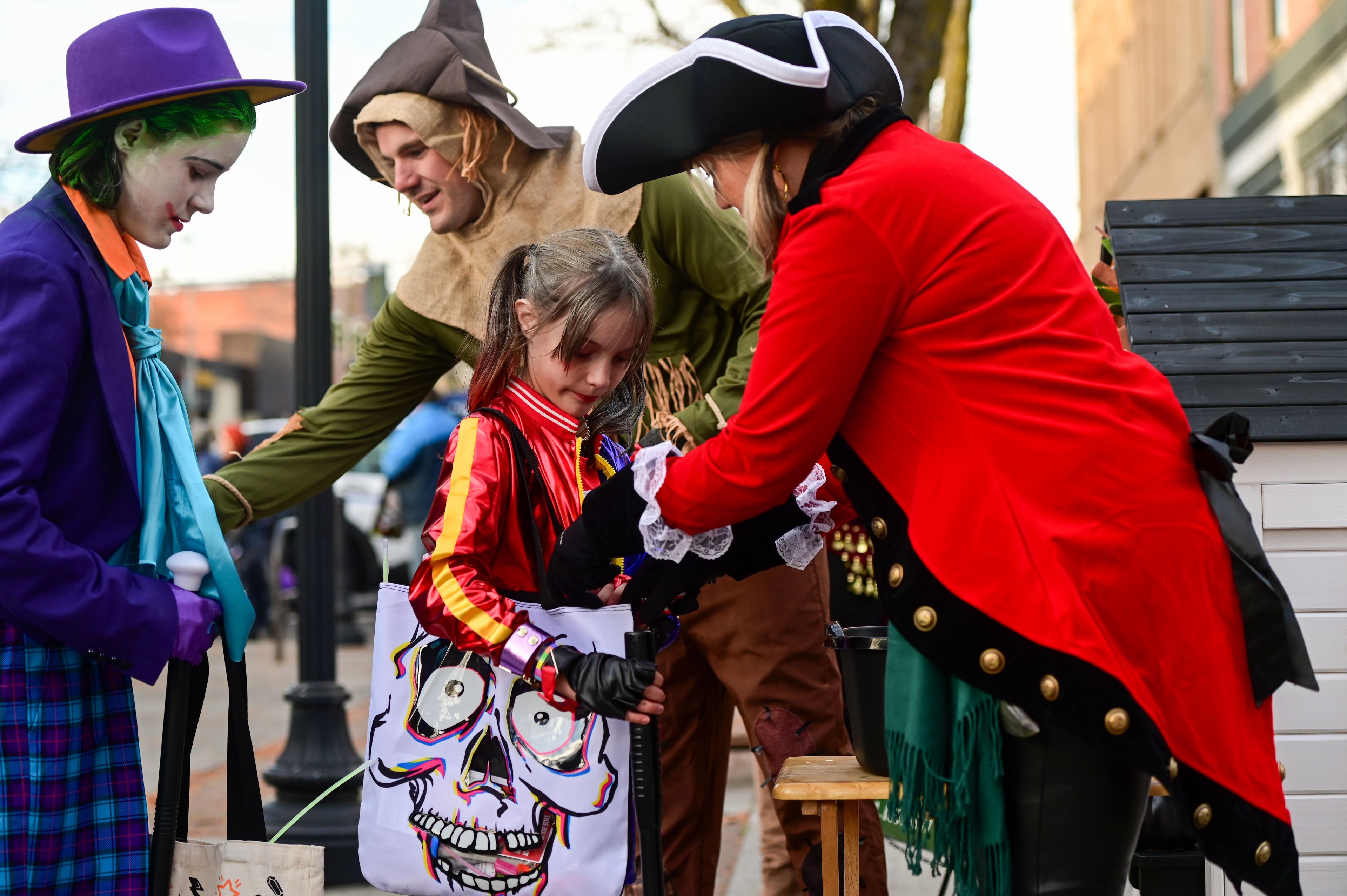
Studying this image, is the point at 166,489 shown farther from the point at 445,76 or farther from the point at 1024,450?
the point at 1024,450

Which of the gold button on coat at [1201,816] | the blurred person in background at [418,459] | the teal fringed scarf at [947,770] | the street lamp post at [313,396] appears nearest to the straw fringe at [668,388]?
the teal fringed scarf at [947,770]

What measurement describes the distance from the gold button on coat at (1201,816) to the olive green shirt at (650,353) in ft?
3.89

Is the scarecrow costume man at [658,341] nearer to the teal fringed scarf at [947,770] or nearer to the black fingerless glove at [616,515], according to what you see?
the black fingerless glove at [616,515]

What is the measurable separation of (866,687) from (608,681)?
53cm

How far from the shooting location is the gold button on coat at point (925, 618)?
1.87 m

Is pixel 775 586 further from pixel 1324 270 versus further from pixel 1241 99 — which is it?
pixel 1241 99

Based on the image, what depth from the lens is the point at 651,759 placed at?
6.89 ft

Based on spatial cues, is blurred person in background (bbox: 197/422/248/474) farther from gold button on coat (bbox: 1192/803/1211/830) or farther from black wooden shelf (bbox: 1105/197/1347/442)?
gold button on coat (bbox: 1192/803/1211/830)

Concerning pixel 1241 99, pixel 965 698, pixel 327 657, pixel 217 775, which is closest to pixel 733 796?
pixel 327 657

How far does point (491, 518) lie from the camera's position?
2.29 meters

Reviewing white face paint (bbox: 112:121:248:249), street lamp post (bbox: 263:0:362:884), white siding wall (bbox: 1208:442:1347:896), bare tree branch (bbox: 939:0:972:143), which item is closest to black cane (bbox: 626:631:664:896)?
white face paint (bbox: 112:121:248:249)

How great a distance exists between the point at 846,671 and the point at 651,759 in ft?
1.44

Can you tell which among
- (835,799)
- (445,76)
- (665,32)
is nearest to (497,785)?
(835,799)

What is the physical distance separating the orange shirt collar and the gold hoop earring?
1129 mm
